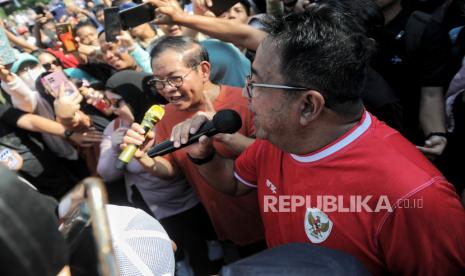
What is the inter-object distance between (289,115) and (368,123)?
299 millimetres

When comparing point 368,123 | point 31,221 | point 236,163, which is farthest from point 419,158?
point 31,221

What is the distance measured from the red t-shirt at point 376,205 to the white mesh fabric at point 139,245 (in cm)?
57

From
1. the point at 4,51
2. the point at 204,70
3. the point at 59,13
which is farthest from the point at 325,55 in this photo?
the point at 59,13

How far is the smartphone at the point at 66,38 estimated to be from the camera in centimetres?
400

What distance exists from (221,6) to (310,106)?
1993 millimetres

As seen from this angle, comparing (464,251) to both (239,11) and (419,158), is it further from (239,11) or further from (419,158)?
(239,11)

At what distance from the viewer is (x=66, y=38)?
4008 millimetres

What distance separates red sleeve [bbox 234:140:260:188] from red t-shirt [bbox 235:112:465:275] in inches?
10.0

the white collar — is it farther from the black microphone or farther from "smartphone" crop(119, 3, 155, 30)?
"smartphone" crop(119, 3, 155, 30)

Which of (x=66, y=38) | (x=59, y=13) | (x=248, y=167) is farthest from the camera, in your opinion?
(x=59, y=13)

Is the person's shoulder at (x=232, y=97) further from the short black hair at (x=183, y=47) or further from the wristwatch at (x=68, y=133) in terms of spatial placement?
the wristwatch at (x=68, y=133)

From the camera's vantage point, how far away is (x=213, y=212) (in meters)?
2.31

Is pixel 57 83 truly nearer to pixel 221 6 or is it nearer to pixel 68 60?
pixel 221 6

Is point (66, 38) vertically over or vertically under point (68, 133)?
over
